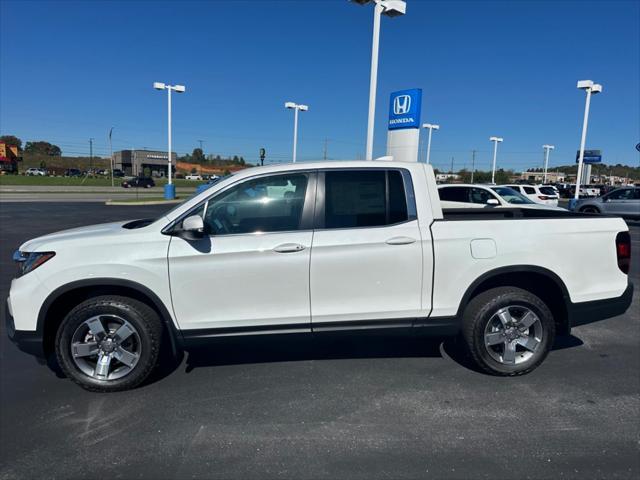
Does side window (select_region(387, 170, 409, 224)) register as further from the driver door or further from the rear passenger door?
the driver door

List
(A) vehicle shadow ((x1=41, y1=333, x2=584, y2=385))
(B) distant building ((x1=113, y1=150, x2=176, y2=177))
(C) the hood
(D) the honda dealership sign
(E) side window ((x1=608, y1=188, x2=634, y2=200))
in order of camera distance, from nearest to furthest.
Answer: (C) the hood < (A) vehicle shadow ((x1=41, y1=333, x2=584, y2=385)) < (D) the honda dealership sign < (E) side window ((x1=608, y1=188, x2=634, y2=200)) < (B) distant building ((x1=113, y1=150, x2=176, y2=177))

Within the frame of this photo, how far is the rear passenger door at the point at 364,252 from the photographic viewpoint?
3396mm

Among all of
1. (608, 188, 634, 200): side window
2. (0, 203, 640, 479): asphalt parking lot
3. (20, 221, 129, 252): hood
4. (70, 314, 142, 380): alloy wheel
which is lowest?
(0, 203, 640, 479): asphalt parking lot

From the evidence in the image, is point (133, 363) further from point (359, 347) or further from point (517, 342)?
point (517, 342)

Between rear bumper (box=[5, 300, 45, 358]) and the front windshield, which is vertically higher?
the front windshield

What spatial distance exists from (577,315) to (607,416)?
88 centimetres

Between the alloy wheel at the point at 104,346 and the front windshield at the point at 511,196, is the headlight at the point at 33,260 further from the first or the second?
the front windshield at the point at 511,196

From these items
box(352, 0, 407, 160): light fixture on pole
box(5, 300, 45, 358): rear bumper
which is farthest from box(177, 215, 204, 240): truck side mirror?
box(352, 0, 407, 160): light fixture on pole

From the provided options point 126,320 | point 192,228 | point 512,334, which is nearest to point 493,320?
point 512,334

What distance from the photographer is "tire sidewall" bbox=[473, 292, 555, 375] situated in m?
3.63

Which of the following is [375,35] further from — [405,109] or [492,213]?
[492,213]

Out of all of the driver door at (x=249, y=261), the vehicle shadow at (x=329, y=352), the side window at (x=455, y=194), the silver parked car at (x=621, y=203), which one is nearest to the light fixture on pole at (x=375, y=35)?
the side window at (x=455, y=194)

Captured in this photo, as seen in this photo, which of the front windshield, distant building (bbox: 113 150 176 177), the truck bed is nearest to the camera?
the truck bed

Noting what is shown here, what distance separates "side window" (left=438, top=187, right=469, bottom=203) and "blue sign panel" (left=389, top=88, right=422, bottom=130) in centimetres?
223
